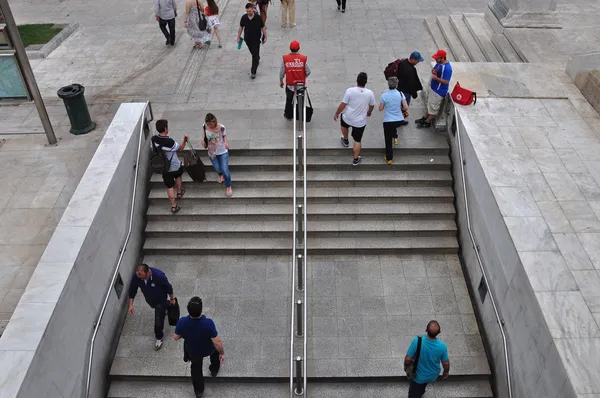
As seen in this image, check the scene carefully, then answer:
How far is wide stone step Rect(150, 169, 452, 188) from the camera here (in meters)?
9.00

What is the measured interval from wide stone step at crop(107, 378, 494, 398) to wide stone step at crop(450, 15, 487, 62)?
8.35m

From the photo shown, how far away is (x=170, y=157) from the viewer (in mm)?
8203

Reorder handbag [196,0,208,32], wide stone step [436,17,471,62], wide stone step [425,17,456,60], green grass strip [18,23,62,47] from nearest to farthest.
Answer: wide stone step [436,17,471,62] < handbag [196,0,208,32] < wide stone step [425,17,456,60] < green grass strip [18,23,62,47]

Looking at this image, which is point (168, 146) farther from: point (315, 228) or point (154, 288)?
point (315, 228)

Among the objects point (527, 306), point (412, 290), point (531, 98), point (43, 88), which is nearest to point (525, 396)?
point (527, 306)

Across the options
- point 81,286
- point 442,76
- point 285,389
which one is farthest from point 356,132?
point 81,286

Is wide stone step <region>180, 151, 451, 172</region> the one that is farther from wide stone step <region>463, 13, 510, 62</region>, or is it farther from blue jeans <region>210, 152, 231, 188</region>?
wide stone step <region>463, 13, 510, 62</region>

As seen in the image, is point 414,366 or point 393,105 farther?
point 393,105

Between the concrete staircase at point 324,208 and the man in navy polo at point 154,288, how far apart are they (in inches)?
70.1

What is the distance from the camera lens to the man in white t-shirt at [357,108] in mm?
8414

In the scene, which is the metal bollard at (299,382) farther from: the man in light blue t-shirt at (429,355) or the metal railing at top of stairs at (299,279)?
the man in light blue t-shirt at (429,355)

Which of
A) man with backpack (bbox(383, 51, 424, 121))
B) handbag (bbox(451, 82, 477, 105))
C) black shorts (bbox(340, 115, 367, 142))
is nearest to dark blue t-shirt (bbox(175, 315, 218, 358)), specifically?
black shorts (bbox(340, 115, 367, 142))

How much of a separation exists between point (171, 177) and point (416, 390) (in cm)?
505

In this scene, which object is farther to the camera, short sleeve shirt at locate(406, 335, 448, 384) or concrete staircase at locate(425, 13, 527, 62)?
concrete staircase at locate(425, 13, 527, 62)
